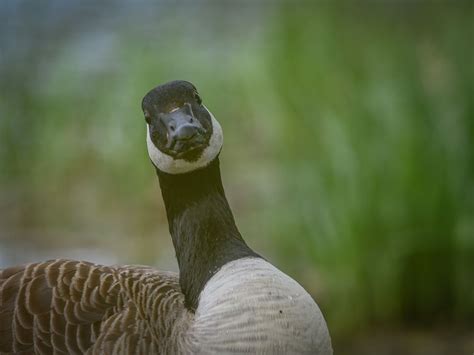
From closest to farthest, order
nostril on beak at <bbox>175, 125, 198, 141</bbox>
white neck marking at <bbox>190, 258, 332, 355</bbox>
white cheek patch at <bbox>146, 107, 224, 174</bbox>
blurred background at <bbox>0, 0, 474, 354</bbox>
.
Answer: white neck marking at <bbox>190, 258, 332, 355</bbox> → nostril on beak at <bbox>175, 125, 198, 141</bbox> → white cheek patch at <bbox>146, 107, 224, 174</bbox> → blurred background at <bbox>0, 0, 474, 354</bbox>

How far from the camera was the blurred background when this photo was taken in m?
6.18

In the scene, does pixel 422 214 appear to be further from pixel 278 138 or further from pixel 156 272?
pixel 156 272

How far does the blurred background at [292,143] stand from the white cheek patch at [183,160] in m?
2.67

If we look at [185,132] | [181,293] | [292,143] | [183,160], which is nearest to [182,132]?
[185,132]

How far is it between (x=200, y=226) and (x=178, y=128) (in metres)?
0.51

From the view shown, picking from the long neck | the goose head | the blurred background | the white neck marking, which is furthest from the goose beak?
the blurred background

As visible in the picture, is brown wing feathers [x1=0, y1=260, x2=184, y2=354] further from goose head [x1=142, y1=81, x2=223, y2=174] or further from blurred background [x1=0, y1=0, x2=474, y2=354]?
→ blurred background [x1=0, y1=0, x2=474, y2=354]

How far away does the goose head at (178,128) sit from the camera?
353cm

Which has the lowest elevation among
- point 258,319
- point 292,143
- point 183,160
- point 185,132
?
point 258,319

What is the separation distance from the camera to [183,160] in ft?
11.9

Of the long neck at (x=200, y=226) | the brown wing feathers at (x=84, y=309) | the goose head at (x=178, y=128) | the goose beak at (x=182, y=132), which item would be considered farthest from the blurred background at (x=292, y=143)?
the goose beak at (x=182, y=132)

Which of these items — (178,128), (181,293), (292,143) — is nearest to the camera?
(178,128)

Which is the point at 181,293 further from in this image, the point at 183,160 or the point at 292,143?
the point at 292,143

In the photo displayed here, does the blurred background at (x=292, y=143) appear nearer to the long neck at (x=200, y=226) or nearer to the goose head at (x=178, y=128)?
the long neck at (x=200, y=226)
